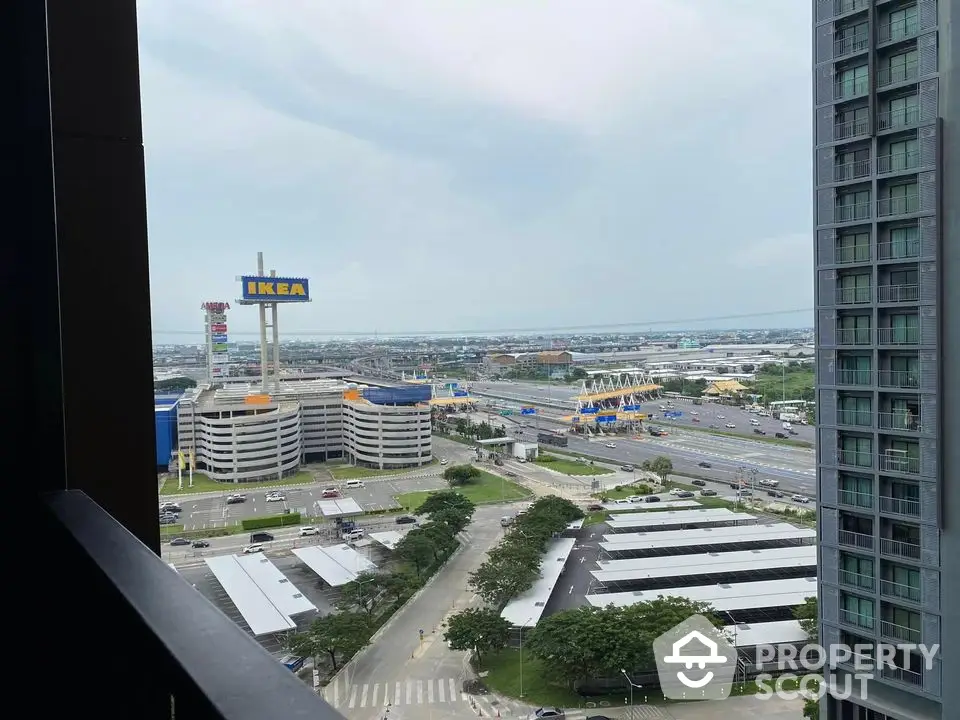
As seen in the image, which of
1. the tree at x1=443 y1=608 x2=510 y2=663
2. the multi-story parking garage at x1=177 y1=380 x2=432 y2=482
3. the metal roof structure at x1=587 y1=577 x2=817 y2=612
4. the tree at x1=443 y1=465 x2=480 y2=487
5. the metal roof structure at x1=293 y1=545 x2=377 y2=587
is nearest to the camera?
the tree at x1=443 y1=608 x2=510 y2=663

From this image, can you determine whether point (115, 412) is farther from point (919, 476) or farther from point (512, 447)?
point (512, 447)

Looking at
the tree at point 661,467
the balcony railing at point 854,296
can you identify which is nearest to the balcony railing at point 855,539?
the balcony railing at point 854,296

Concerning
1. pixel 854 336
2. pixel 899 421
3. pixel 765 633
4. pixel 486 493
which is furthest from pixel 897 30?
pixel 486 493

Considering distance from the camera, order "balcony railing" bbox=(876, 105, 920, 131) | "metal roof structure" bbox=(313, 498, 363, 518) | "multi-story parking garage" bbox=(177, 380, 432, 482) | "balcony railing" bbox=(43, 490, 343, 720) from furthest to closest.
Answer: "multi-story parking garage" bbox=(177, 380, 432, 482), "metal roof structure" bbox=(313, 498, 363, 518), "balcony railing" bbox=(876, 105, 920, 131), "balcony railing" bbox=(43, 490, 343, 720)

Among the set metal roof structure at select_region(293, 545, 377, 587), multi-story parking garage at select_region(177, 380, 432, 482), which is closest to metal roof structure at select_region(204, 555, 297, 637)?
metal roof structure at select_region(293, 545, 377, 587)

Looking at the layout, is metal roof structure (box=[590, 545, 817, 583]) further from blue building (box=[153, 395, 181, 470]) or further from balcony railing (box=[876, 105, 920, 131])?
blue building (box=[153, 395, 181, 470])

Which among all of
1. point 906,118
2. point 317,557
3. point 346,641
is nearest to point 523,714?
point 346,641

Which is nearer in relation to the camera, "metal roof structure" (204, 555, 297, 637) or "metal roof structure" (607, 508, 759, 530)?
"metal roof structure" (204, 555, 297, 637)
